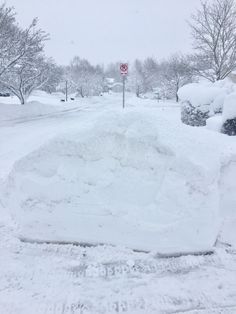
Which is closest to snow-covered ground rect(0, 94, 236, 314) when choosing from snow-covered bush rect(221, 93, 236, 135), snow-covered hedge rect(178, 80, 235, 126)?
snow-covered bush rect(221, 93, 236, 135)

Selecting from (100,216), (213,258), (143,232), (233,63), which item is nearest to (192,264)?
(213,258)

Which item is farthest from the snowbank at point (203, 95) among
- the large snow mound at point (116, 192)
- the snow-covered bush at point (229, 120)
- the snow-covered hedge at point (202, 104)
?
the large snow mound at point (116, 192)

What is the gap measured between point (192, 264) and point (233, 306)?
892 millimetres

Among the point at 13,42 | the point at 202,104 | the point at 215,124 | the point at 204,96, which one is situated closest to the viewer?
the point at 215,124

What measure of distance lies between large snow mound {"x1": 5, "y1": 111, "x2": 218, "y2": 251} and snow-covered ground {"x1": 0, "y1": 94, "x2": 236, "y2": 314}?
1 cm

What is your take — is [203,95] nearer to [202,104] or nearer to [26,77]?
[202,104]

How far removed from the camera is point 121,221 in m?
4.96

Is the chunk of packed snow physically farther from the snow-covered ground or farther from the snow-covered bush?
the snow-covered ground

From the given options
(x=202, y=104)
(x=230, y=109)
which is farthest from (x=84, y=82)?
(x=230, y=109)

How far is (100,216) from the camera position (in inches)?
198

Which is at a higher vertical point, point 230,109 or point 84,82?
point 230,109

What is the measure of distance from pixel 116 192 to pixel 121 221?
1.30ft

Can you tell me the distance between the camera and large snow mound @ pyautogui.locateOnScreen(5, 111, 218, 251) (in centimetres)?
486

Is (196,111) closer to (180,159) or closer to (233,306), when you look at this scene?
(180,159)
